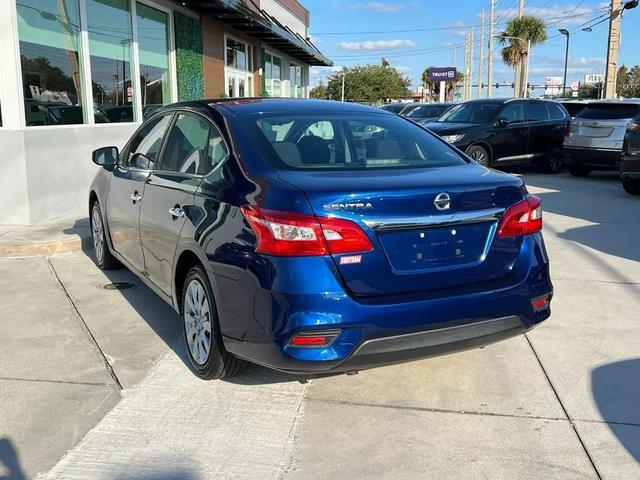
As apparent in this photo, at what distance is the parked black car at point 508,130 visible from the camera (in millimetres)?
13773

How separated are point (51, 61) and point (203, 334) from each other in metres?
6.37

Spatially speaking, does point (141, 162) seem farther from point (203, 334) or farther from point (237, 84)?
point (237, 84)

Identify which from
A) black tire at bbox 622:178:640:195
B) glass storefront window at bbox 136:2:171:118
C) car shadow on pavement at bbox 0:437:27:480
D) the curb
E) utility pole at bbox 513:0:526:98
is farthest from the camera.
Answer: utility pole at bbox 513:0:526:98

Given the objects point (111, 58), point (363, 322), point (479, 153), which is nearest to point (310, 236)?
point (363, 322)

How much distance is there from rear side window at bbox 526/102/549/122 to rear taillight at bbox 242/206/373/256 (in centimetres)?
1271

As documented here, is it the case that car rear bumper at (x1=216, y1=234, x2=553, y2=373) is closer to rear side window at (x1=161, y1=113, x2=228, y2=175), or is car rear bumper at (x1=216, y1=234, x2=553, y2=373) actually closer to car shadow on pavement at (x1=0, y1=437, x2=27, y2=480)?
rear side window at (x1=161, y1=113, x2=228, y2=175)

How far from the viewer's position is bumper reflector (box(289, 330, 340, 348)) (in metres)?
2.98

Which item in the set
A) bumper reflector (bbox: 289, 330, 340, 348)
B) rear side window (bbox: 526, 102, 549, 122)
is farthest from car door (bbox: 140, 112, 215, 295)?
rear side window (bbox: 526, 102, 549, 122)

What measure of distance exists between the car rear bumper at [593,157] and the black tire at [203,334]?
37.6ft

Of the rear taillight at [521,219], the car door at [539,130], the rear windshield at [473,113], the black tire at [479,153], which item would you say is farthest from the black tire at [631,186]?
the rear taillight at [521,219]

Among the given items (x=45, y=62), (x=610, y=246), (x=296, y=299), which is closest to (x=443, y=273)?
(x=296, y=299)

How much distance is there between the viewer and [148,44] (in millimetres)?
11664

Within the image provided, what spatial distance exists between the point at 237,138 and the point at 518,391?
2224 mm

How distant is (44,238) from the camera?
7125mm
